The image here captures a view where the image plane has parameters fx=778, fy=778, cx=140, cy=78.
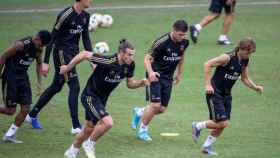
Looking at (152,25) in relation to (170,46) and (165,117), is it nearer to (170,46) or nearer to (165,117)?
(165,117)

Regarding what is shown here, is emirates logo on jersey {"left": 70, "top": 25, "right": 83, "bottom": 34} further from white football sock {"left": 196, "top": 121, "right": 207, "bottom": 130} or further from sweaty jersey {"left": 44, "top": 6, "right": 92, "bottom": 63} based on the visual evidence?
white football sock {"left": 196, "top": 121, "right": 207, "bottom": 130}

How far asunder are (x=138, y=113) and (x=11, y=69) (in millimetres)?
2536

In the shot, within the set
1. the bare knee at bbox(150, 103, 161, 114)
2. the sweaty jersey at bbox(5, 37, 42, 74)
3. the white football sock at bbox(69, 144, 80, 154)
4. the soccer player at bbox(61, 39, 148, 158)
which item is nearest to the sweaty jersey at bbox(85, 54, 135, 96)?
the soccer player at bbox(61, 39, 148, 158)

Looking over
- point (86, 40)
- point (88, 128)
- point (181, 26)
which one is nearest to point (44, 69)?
point (86, 40)

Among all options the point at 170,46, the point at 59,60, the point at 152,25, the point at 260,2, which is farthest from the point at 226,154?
the point at 260,2

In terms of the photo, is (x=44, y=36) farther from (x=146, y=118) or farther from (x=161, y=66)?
(x=146, y=118)

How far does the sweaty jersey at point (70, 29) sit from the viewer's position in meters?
13.9

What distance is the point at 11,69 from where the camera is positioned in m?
13.4

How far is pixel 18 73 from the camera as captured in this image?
44.1 ft

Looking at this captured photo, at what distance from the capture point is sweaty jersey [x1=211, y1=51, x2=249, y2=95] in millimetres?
12938

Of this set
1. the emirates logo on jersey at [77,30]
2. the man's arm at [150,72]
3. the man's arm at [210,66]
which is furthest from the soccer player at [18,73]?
the man's arm at [210,66]

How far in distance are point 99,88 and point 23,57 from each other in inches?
66.2

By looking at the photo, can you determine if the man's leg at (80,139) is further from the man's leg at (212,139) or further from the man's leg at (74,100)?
the man's leg at (212,139)

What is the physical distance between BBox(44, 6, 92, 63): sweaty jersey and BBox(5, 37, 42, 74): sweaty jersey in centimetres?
59
